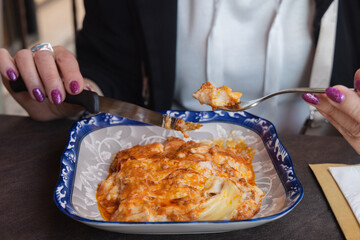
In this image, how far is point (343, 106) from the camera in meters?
0.85

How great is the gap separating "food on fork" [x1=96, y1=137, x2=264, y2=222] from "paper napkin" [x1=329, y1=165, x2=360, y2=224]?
0.22 meters

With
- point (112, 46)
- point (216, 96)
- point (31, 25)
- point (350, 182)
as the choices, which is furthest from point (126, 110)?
point (31, 25)

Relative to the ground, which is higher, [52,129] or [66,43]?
[52,129]

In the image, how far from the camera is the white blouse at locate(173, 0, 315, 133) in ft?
4.66

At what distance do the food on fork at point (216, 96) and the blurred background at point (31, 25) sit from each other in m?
2.08

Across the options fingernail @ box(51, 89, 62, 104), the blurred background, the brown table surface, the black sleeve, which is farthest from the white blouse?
the blurred background

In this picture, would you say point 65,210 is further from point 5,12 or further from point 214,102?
point 5,12

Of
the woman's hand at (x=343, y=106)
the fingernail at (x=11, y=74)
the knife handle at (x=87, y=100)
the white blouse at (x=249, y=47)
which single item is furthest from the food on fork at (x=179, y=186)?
the white blouse at (x=249, y=47)

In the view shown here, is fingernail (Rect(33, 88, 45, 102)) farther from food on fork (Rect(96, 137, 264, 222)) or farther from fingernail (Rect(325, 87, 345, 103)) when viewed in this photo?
fingernail (Rect(325, 87, 345, 103))

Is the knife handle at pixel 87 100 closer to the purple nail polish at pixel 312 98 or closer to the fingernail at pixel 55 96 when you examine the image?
the fingernail at pixel 55 96

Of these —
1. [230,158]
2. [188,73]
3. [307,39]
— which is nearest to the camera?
[230,158]

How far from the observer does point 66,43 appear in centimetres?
415

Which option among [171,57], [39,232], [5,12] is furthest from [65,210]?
[5,12]

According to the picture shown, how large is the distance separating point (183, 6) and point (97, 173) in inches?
33.6
